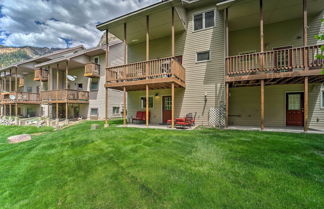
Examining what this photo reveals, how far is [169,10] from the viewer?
7.94 meters

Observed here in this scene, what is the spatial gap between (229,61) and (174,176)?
6.88 metres

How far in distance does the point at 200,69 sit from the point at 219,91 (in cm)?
194

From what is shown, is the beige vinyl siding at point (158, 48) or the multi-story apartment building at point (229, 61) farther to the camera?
the beige vinyl siding at point (158, 48)

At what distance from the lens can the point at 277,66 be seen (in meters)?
6.74

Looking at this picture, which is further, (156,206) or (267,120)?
(267,120)

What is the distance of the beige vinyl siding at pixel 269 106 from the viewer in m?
7.75

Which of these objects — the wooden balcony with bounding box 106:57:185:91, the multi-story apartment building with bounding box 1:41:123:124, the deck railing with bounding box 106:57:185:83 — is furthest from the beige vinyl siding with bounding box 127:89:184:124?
the multi-story apartment building with bounding box 1:41:123:124

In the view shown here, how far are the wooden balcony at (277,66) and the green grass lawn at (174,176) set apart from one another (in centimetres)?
302

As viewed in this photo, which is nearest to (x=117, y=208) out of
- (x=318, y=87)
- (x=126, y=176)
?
(x=126, y=176)

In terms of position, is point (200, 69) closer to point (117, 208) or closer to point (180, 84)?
point (180, 84)

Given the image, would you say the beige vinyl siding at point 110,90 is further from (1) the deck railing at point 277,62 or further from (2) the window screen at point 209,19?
(1) the deck railing at point 277,62

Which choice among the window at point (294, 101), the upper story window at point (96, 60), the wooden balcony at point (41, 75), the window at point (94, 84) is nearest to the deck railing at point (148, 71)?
the window at point (294, 101)

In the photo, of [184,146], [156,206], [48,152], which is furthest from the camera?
[48,152]

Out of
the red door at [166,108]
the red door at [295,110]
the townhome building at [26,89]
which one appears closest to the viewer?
the red door at [295,110]
